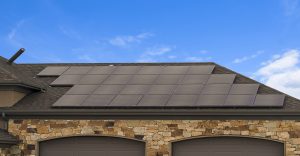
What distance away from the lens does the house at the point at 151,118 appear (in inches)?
Answer: 813

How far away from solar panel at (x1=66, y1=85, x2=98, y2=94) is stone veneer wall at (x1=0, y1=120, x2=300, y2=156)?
2296 mm

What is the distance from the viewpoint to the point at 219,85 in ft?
77.4

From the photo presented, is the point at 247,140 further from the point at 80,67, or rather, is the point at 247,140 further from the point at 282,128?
the point at 80,67

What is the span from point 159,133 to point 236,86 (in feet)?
14.2

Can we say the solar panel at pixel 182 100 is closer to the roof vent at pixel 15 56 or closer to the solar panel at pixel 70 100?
the solar panel at pixel 70 100

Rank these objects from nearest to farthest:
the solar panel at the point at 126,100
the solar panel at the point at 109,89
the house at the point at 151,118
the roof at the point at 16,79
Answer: the house at the point at 151,118 → the solar panel at the point at 126,100 → the roof at the point at 16,79 → the solar panel at the point at 109,89

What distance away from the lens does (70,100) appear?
22984 millimetres

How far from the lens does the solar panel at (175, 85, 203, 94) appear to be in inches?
907

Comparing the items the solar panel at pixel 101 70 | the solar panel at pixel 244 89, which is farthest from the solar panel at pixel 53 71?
the solar panel at pixel 244 89

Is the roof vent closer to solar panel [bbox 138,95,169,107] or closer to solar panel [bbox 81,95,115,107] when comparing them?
solar panel [bbox 81,95,115,107]

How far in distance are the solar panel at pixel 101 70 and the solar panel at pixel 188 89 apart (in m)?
4.70

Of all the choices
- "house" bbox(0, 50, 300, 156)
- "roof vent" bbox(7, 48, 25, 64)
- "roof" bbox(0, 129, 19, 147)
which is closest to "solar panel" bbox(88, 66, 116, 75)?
"house" bbox(0, 50, 300, 156)

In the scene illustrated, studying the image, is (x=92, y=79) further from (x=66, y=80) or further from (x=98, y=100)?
(x=98, y=100)

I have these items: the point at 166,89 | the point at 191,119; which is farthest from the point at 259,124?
the point at 166,89
